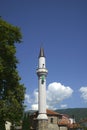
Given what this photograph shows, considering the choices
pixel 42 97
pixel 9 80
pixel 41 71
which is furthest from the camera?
pixel 41 71

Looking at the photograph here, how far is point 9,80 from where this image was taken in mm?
32250

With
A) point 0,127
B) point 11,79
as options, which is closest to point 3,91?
point 11,79

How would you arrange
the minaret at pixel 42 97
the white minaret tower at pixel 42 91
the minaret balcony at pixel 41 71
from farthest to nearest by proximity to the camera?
the minaret balcony at pixel 41 71 → the white minaret tower at pixel 42 91 → the minaret at pixel 42 97

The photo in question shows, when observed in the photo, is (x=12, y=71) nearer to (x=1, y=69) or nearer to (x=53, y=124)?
(x=1, y=69)

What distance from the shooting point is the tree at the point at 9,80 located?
3083 centimetres

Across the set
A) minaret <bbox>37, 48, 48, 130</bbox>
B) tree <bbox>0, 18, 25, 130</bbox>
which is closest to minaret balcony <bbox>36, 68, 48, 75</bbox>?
minaret <bbox>37, 48, 48, 130</bbox>

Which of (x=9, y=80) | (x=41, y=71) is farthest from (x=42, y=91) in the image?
(x=9, y=80)

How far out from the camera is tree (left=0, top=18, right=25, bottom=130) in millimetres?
30830

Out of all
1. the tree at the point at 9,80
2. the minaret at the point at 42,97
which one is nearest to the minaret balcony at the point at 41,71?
the minaret at the point at 42,97

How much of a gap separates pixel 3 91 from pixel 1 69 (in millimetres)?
2856

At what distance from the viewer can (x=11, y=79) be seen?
32281 mm

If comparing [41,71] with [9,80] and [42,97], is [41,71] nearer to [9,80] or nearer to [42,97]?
[42,97]

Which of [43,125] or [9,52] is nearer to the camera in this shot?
[9,52]

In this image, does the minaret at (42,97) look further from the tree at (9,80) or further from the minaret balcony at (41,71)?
the tree at (9,80)
